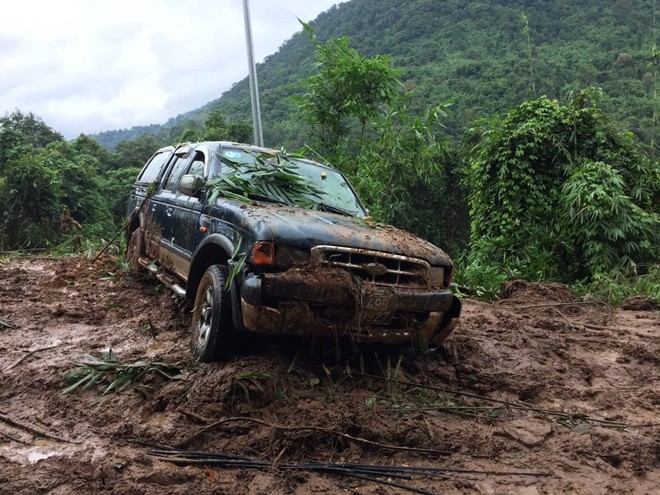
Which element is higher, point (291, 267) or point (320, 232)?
point (320, 232)

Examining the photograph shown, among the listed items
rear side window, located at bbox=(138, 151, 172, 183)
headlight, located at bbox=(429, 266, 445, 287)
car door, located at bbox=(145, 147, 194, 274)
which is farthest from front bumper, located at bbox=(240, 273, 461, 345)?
rear side window, located at bbox=(138, 151, 172, 183)

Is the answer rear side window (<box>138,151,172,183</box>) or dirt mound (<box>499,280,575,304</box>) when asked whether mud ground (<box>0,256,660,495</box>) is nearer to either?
dirt mound (<box>499,280,575,304</box>)

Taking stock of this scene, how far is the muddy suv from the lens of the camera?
3.58 meters

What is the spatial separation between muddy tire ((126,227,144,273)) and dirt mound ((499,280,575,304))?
495 centimetres

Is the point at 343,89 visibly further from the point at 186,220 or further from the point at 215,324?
the point at 215,324

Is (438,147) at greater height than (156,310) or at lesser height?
greater

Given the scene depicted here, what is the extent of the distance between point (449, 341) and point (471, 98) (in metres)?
38.7

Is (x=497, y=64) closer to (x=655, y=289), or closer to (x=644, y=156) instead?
(x=644, y=156)

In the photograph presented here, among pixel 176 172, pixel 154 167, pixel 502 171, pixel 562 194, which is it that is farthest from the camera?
pixel 502 171

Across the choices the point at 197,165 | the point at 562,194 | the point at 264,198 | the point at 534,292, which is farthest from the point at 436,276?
the point at 562,194

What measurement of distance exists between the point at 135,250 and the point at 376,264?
4.51 metres

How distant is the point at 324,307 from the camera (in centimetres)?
365

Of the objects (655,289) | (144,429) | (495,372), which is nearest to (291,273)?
(144,429)

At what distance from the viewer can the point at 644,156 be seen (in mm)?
10508
